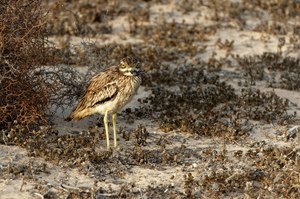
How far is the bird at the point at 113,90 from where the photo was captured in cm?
886

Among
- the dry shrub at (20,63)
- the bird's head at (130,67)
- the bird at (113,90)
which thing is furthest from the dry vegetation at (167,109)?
the bird's head at (130,67)

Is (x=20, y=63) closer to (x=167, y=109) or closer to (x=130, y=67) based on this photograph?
(x=130, y=67)

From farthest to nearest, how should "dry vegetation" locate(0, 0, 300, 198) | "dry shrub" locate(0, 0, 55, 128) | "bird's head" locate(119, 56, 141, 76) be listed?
"bird's head" locate(119, 56, 141, 76), "dry shrub" locate(0, 0, 55, 128), "dry vegetation" locate(0, 0, 300, 198)

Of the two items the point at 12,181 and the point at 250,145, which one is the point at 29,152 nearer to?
the point at 12,181

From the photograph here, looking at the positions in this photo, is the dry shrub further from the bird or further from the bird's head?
the bird's head

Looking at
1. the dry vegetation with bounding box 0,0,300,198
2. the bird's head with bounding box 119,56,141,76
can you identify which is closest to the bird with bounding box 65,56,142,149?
the bird's head with bounding box 119,56,141,76

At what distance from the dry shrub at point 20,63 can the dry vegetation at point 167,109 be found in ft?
0.05

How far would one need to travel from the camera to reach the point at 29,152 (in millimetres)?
8367

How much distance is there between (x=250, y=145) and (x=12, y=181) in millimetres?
3377

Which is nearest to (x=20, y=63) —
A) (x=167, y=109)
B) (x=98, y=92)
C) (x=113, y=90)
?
(x=98, y=92)

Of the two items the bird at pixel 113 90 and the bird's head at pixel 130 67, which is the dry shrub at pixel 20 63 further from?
the bird's head at pixel 130 67

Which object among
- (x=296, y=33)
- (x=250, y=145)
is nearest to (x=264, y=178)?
(x=250, y=145)

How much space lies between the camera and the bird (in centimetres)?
886

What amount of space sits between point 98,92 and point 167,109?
173 cm
